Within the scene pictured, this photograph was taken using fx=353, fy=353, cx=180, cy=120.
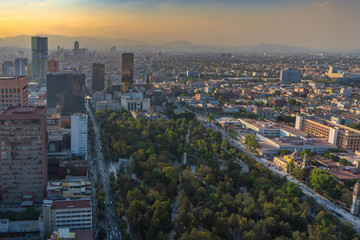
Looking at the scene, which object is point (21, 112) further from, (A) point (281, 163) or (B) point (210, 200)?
(A) point (281, 163)

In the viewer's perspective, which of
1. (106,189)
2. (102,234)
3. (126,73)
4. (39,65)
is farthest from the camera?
(39,65)

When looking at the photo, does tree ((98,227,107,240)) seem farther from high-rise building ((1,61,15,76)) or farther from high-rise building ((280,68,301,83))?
high-rise building ((280,68,301,83))

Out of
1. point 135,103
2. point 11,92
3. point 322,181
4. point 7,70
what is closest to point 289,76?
point 135,103

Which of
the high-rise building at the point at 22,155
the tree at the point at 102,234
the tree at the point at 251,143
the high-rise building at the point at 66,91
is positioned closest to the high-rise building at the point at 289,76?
the high-rise building at the point at 66,91

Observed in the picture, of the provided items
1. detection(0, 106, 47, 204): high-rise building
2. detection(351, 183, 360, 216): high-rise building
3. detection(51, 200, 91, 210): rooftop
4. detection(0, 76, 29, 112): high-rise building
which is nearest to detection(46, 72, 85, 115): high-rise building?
detection(0, 76, 29, 112): high-rise building

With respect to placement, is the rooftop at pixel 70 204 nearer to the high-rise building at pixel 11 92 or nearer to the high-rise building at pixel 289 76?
the high-rise building at pixel 11 92
